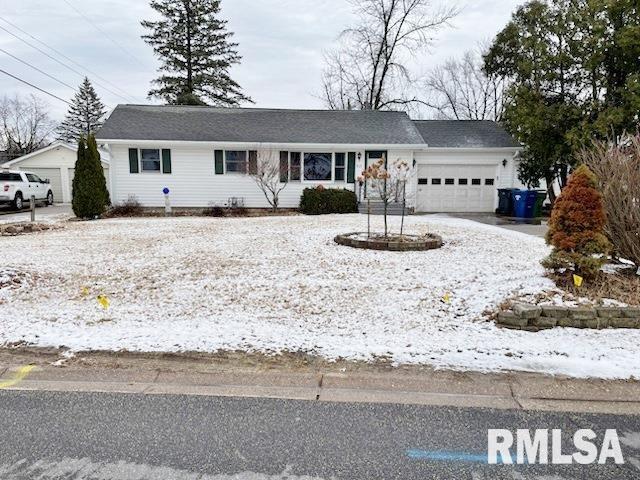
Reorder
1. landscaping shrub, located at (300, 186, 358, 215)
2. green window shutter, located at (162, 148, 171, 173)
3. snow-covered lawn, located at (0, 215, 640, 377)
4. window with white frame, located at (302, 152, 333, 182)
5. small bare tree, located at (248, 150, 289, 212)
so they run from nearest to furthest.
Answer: snow-covered lawn, located at (0, 215, 640, 377) < landscaping shrub, located at (300, 186, 358, 215) < small bare tree, located at (248, 150, 289, 212) < green window shutter, located at (162, 148, 171, 173) < window with white frame, located at (302, 152, 333, 182)

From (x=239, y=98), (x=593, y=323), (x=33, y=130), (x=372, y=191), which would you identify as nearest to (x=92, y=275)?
(x=593, y=323)

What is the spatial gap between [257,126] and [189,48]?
1599 cm

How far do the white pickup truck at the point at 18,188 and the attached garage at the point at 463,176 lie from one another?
16257 millimetres

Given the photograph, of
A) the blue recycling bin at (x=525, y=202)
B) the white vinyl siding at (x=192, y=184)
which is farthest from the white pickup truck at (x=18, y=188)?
the blue recycling bin at (x=525, y=202)

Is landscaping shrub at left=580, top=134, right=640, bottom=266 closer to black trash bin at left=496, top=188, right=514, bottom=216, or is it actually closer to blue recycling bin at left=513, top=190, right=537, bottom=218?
blue recycling bin at left=513, top=190, right=537, bottom=218

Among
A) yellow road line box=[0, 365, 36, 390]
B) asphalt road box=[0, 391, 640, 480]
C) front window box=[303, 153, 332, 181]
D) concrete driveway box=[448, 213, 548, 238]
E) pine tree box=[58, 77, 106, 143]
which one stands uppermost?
pine tree box=[58, 77, 106, 143]

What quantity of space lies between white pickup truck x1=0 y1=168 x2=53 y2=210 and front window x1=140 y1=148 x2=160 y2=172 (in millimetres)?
5389

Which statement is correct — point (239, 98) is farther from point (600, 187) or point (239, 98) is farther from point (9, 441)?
point (9, 441)

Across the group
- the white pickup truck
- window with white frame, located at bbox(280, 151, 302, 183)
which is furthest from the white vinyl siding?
the white pickup truck

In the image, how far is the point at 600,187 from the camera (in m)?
5.36

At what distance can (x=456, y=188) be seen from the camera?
18.1 meters

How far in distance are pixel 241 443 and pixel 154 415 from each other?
72 centimetres

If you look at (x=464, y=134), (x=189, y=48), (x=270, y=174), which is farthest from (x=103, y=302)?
(x=189, y=48)

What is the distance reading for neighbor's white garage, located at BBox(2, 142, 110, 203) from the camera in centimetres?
2409
